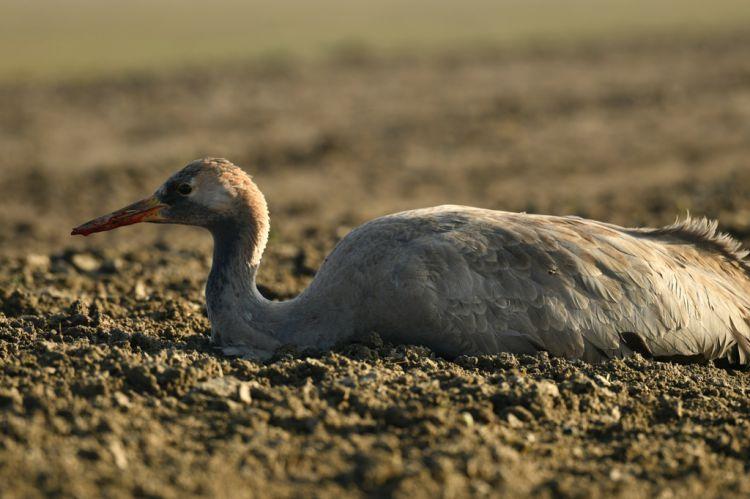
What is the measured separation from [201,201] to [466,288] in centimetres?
188

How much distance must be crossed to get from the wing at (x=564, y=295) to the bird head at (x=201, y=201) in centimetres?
126

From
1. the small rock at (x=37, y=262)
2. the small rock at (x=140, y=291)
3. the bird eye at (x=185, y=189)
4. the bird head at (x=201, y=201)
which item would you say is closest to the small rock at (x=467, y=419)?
the bird head at (x=201, y=201)

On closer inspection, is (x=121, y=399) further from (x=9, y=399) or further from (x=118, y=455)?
(x=118, y=455)

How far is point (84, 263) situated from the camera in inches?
364

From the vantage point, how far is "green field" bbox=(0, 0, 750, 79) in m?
31.8

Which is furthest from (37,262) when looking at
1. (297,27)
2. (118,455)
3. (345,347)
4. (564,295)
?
(297,27)

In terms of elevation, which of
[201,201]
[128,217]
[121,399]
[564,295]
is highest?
[201,201]

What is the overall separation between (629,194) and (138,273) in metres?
7.08

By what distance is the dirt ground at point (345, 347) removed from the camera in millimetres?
4652

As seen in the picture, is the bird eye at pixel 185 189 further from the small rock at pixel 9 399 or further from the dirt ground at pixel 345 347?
the small rock at pixel 9 399

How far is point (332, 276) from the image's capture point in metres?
6.59

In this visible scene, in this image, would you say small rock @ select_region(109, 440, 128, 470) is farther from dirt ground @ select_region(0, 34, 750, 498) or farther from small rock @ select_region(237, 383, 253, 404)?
small rock @ select_region(237, 383, 253, 404)

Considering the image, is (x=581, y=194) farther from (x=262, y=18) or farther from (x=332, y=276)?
(x=262, y=18)

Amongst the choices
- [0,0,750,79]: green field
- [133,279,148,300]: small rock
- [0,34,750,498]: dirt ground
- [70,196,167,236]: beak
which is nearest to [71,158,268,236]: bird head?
[70,196,167,236]: beak
